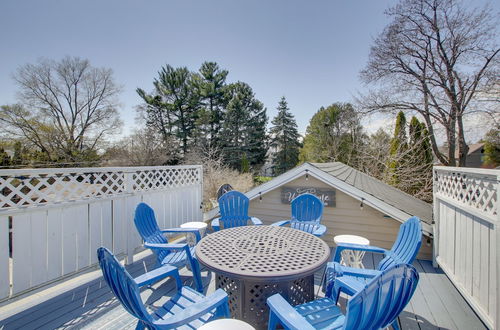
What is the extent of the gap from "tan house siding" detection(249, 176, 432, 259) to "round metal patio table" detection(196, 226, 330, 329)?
6.49 ft

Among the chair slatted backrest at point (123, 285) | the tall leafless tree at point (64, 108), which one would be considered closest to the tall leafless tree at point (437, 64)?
the chair slatted backrest at point (123, 285)

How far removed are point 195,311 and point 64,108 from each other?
1986 centimetres

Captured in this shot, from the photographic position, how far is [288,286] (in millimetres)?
2004

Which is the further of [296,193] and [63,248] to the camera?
[296,193]

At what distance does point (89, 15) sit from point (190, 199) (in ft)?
26.6

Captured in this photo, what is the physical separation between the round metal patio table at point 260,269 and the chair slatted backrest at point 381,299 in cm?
60

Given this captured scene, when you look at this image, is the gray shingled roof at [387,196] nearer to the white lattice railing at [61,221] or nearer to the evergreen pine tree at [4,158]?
the white lattice railing at [61,221]

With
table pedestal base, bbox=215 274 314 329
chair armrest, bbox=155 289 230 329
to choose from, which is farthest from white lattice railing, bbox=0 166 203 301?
table pedestal base, bbox=215 274 314 329

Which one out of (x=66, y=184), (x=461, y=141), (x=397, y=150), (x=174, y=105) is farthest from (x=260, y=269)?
(x=174, y=105)

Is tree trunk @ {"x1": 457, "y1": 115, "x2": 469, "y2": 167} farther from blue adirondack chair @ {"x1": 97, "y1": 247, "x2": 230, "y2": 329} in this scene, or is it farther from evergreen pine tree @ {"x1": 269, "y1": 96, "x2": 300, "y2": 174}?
evergreen pine tree @ {"x1": 269, "y1": 96, "x2": 300, "y2": 174}

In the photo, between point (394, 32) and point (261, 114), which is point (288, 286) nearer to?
point (394, 32)

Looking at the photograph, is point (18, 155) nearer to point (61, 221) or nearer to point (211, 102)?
point (211, 102)

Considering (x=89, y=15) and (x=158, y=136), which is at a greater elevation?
(x=89, y=15)

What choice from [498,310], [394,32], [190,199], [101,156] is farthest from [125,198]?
[101,156]
